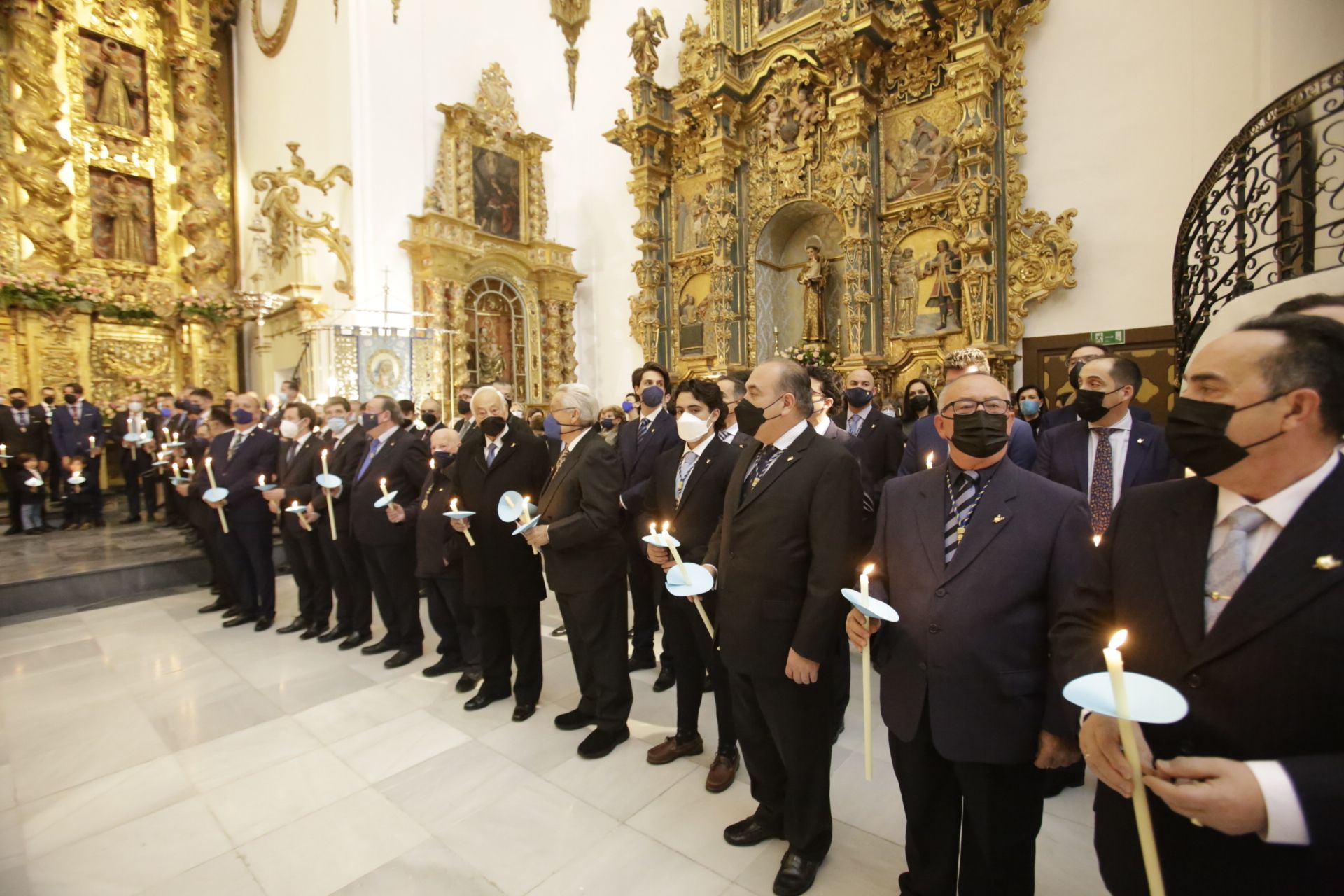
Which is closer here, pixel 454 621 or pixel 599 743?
pixel 599 743

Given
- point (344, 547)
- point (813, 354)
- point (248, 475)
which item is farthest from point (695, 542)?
point (813, 354)

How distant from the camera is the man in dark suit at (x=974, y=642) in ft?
5.31

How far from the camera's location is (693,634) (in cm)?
301

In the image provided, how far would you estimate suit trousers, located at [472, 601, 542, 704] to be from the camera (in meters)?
3.56

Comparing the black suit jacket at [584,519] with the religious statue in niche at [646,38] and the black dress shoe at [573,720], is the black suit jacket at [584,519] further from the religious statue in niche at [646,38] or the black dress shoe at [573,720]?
the religious statue in niche at [646,38]

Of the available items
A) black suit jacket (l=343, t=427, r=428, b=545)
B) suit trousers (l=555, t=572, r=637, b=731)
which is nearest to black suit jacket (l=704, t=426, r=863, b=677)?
suit trousers (l=555, t=572, r=637, b=731)

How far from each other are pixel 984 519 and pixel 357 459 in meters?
4.48

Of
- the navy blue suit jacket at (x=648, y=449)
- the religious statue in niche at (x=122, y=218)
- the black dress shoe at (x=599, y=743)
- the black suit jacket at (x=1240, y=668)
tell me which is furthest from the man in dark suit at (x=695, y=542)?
the religious statue in niche at (x=122, y=218)

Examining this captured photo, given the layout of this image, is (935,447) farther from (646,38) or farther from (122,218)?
(122,218)

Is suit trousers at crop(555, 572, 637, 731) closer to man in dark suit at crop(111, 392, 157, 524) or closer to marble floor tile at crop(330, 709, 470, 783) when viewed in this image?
marble floor tile at crop(330, 709, 470, 783)

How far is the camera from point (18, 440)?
820cm

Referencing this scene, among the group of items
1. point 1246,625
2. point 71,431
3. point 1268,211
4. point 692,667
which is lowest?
point 692,667

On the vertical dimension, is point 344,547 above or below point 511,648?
above

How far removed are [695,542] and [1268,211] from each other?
13.1 feet
